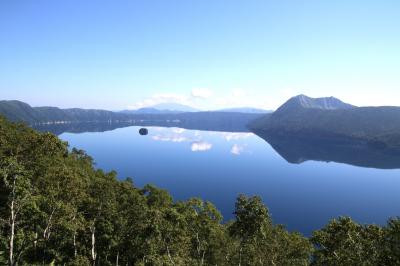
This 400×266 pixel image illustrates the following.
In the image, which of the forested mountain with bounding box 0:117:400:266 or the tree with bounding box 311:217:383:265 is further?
Result: the forested mountain with bounding box 0:117:400:266

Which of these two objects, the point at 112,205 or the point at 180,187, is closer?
the point at 112,205

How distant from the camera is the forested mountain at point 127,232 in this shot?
37625 mm

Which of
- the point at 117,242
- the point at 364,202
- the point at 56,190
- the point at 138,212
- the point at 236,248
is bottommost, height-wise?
the point at 364,202

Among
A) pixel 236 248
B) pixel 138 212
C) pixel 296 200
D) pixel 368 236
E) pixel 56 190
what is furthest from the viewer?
pixel 296 200

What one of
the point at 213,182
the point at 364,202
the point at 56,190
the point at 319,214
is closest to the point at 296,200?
the point at 319,214

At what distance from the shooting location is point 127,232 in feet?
172

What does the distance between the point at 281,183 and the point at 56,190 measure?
539 feet

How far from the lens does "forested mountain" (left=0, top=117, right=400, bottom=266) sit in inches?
1481

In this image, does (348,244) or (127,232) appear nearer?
(348,244)

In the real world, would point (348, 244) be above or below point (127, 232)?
above

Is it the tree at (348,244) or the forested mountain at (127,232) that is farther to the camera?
the forested mountain at (127,232)

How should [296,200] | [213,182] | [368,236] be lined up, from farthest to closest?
[213,182], [296,200], [368,236]

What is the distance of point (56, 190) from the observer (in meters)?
43.9

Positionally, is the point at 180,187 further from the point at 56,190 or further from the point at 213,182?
the point at 56,190
